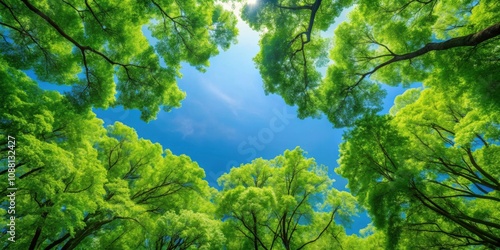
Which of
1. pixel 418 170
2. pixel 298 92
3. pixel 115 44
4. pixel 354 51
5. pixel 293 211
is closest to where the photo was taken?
pixel 418 170

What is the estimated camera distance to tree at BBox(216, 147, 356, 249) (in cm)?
1200

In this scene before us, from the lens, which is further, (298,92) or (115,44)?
(298,92)

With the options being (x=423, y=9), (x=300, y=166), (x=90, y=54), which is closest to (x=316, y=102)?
(x=423, y=9)

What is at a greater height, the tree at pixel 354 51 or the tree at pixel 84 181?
the tree at pixel 354 51

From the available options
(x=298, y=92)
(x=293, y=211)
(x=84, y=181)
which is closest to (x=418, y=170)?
(x=298, y=92)

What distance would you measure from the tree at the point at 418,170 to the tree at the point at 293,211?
4.83 metres

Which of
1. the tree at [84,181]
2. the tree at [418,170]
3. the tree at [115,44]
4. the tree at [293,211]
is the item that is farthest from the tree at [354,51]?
the tree at [84,181]

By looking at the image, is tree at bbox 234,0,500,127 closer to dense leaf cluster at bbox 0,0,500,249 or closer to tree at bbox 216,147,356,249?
dense leaf cluster at bbox 0,0,500,249

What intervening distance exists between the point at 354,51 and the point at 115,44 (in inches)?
326

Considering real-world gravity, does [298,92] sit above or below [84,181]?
above

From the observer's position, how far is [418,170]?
6.61 metres

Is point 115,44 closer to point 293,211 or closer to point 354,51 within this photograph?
point 354,51

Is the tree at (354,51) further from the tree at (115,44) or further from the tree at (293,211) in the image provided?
the tree at (293,211)

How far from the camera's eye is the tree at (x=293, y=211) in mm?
12000
